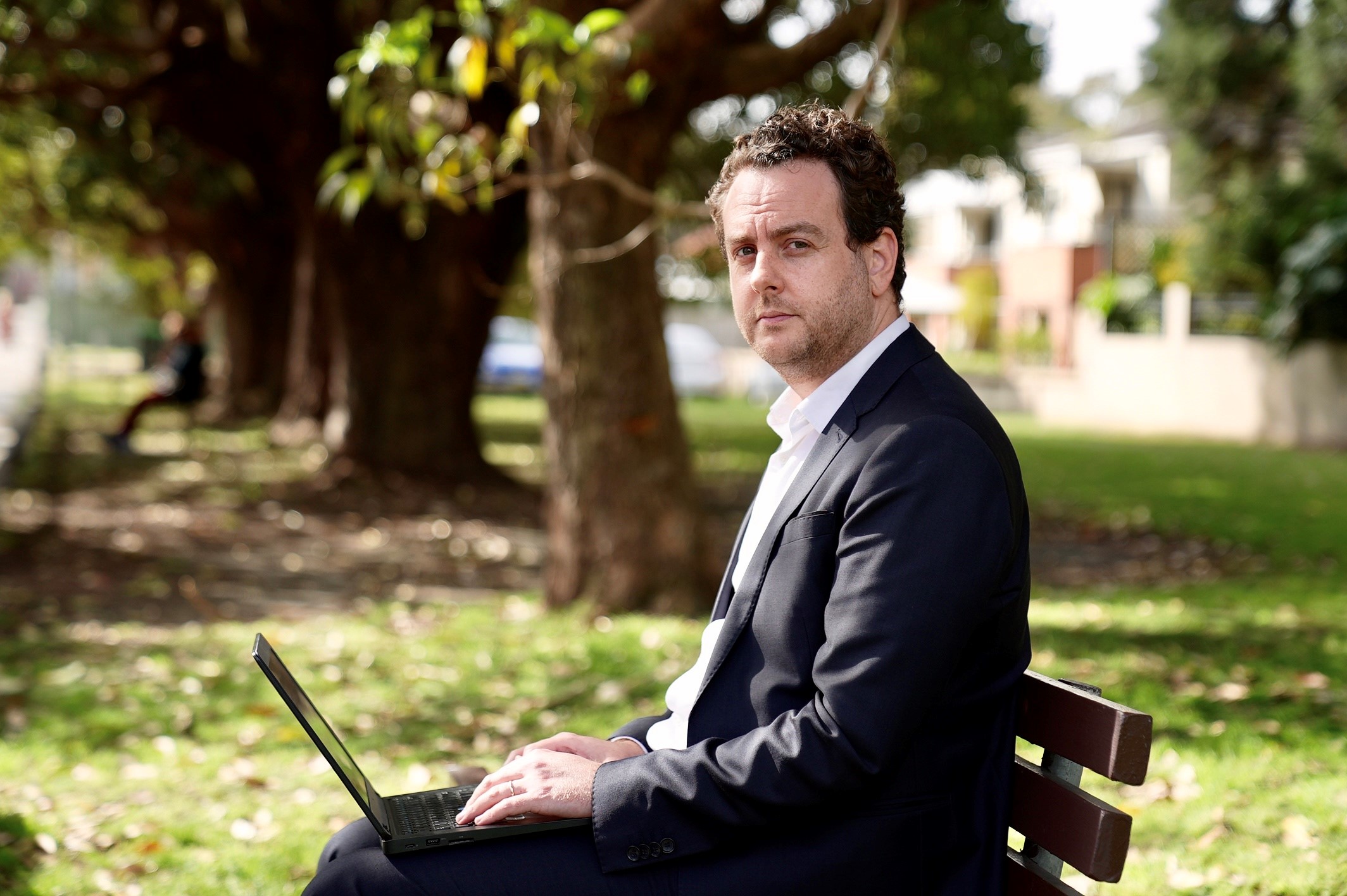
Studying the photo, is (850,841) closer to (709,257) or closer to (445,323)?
(445,323)

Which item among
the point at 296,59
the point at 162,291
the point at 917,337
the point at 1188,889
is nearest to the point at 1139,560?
the point at 1188,889

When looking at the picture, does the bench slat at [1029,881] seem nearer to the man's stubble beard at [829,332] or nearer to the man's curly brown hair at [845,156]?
the man's stubble beard at [829,332]

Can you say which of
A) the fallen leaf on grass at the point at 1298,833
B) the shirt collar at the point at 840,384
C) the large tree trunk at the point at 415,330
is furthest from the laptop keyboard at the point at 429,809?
the large tree trunk at the point at 415,330

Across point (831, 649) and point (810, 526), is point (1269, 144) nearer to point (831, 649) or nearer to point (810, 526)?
point (810, 526)

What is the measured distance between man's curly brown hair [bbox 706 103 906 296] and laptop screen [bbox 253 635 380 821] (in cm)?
120

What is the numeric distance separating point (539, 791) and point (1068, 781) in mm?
905

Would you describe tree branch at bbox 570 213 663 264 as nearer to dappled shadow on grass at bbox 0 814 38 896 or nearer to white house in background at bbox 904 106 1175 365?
dappled shadow on grass at bbox 0 814 38 896

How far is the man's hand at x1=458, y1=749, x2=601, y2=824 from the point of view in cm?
213

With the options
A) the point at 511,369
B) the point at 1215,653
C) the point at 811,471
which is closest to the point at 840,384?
the point at 811,471

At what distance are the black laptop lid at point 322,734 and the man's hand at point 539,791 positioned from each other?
17 centimetres

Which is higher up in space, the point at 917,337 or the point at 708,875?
the point at 917,337

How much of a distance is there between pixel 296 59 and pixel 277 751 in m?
9.47

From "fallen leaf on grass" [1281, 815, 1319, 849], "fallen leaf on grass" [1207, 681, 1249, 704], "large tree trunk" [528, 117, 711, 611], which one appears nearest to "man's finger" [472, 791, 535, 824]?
"fallen leaf on grass" [1281, 815, 1319, 849]

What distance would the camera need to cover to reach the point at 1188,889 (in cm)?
363
